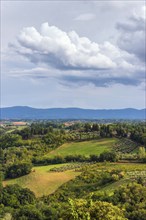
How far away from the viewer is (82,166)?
356 ft

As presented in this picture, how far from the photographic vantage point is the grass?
298ft

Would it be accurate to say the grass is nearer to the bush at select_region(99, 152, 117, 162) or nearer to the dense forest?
the dense forest

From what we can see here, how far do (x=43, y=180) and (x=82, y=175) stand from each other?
977 centimetres

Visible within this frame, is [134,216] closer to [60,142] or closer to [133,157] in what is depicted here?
[133,157]

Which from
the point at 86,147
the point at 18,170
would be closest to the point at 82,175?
the point at 18,170

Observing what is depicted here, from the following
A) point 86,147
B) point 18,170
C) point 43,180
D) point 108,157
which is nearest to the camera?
point 43,180

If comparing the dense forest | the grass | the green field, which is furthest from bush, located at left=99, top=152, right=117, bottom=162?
the grass

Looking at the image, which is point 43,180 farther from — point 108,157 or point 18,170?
point 108,157

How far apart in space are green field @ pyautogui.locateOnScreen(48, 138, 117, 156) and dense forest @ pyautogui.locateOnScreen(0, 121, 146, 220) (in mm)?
766

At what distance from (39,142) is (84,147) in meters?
18.9

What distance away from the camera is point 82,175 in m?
95.0

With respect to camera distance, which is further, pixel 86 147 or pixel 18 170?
pixel 86 147

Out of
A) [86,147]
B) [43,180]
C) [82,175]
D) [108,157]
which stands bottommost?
[43,180]

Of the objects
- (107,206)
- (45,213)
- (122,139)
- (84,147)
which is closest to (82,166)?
(84,147)
